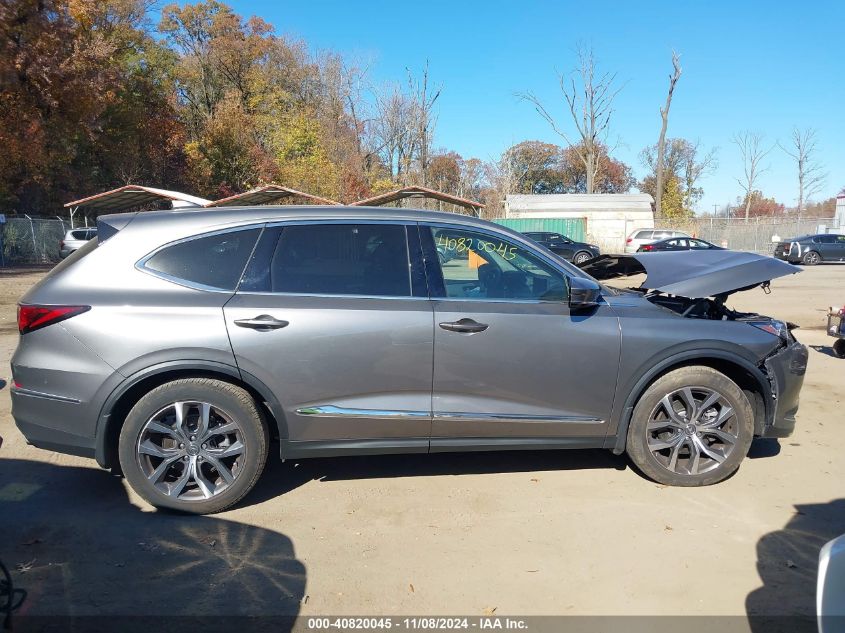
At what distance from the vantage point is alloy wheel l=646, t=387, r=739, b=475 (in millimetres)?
4129

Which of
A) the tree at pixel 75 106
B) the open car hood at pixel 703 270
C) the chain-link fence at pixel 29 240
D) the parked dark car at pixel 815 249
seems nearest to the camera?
the open car hood at pixel 703 270

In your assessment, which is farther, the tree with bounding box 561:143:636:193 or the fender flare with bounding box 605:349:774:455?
the tree with bounding box 561:143:636:193

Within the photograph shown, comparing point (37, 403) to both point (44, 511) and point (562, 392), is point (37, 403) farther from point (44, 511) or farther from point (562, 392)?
point (562, 392)

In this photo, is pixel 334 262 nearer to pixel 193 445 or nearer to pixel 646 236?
pixel 193 445

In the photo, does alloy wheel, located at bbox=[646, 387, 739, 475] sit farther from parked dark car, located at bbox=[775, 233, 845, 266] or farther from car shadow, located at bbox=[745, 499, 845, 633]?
parked dark car, located at bbox=[775, 233, 845, 266]

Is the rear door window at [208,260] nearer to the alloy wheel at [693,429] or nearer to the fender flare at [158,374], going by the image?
the fender flare at [158,374]

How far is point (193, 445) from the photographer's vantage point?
12.2 feet

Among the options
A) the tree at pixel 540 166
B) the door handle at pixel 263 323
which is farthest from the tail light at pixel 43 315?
the tree at pixel 540 166

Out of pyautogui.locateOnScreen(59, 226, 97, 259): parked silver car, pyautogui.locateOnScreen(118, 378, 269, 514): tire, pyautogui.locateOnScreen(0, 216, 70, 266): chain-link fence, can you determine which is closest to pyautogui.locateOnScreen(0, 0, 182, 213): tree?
pyautogui.locateOnScreen(0, 216, 70, 266): chain-link fence

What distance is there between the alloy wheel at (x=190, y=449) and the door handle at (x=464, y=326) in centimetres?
139

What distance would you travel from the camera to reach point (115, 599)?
118 inches

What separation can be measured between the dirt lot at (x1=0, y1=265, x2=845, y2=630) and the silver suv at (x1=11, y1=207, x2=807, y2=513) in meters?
0.34

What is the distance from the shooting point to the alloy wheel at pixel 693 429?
163 inches

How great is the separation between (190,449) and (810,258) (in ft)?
105
